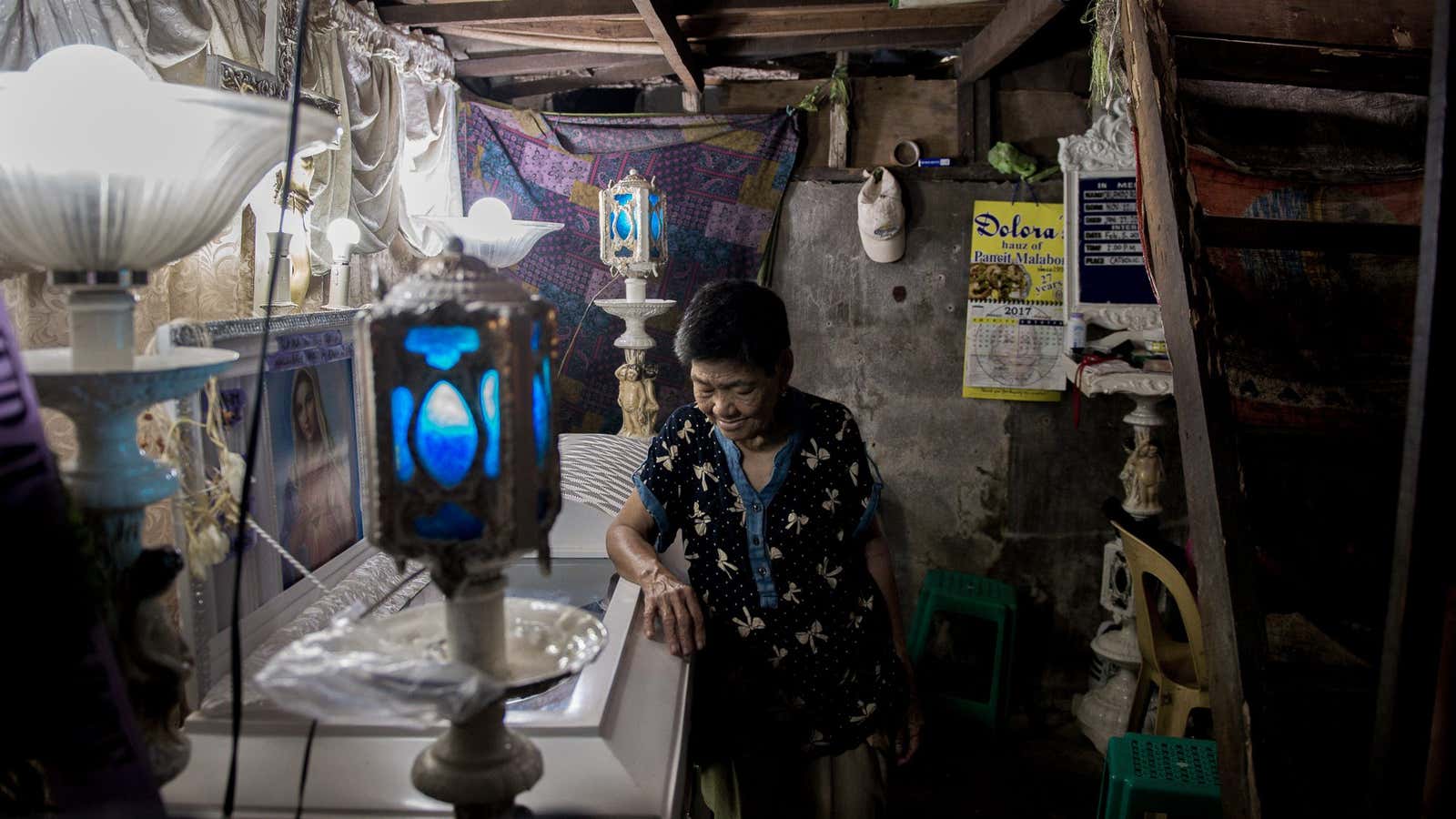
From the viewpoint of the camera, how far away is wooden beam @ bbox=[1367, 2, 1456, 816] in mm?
1021

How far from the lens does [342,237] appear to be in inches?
112

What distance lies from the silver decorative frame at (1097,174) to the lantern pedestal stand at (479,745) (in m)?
3.76

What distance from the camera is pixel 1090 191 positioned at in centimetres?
411

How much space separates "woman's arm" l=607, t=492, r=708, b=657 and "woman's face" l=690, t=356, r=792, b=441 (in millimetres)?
298

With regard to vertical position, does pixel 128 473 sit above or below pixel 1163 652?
above

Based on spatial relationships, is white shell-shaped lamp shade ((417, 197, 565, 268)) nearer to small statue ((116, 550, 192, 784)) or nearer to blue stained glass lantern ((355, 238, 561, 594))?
small statue ((116, 550, 192, 784))

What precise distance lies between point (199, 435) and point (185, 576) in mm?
206

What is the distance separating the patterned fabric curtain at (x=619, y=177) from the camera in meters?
4.36

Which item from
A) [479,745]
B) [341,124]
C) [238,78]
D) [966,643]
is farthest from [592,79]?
[479,745]

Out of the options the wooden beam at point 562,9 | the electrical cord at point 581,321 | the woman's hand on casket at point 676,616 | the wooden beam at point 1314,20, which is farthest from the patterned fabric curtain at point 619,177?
the woman's hand on casket at point 676,616

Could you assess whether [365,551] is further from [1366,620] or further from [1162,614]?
[1162,614]

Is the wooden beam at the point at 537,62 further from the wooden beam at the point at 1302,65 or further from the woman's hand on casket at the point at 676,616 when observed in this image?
the woman's hand on casket at the point at 676,616

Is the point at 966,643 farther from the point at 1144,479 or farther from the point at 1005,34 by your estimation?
the point at 1005,34

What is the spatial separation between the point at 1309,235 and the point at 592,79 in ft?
12.5
